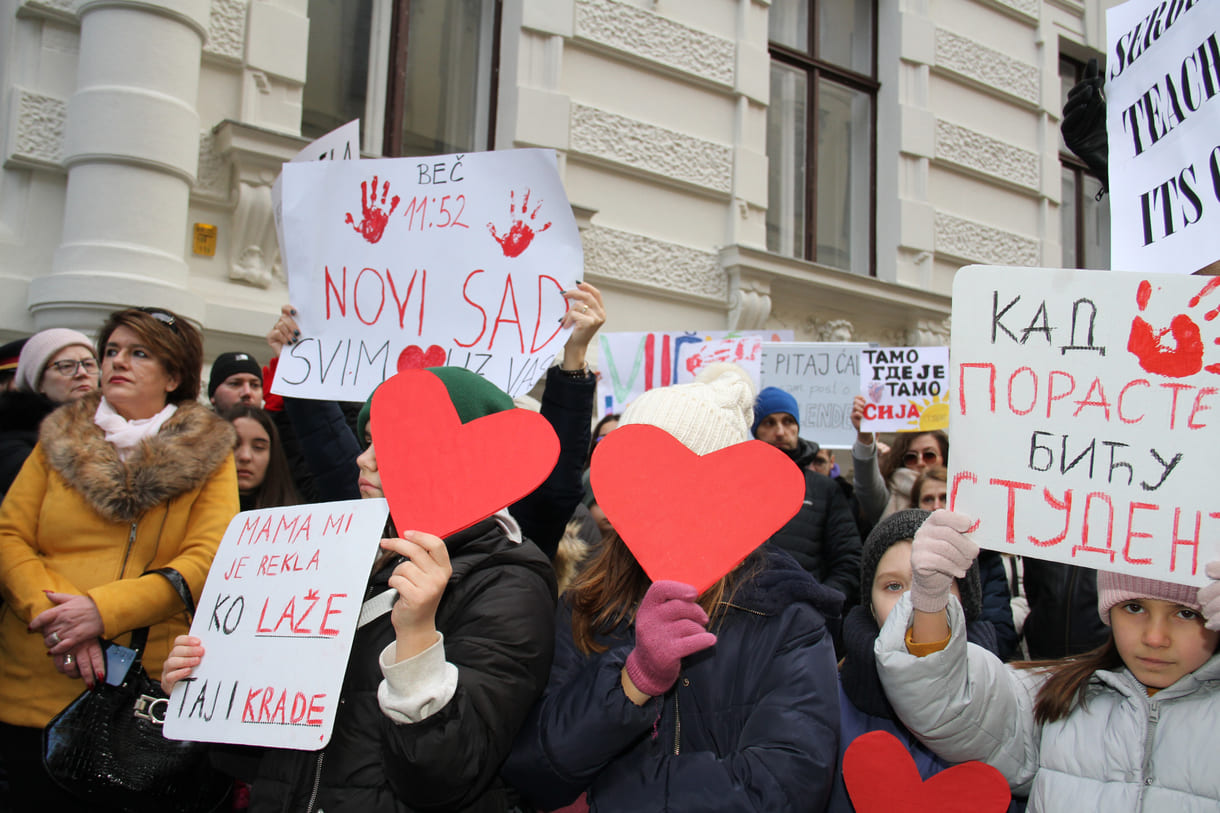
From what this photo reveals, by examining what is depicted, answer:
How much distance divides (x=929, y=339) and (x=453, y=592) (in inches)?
267

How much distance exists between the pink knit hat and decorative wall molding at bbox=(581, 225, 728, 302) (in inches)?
177

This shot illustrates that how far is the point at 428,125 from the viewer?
6.20 m

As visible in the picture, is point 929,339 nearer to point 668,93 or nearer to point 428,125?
point 668,93

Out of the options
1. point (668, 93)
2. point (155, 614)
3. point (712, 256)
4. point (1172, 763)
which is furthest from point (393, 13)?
point (1172, 763)

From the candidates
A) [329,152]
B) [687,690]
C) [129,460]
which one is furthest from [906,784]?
[329,152]

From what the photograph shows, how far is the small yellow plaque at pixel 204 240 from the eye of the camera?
4773 millimetres

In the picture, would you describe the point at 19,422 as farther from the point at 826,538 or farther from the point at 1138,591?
the point at 1138,591

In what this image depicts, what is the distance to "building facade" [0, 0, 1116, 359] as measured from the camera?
14.6 feet

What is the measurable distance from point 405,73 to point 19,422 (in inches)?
159

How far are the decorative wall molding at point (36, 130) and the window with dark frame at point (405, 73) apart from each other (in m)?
1.33

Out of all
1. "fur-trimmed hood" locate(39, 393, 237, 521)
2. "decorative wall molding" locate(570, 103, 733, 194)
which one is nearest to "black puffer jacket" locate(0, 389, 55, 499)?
"fur-trimmed hood" locate(39, 393, 237, 521)

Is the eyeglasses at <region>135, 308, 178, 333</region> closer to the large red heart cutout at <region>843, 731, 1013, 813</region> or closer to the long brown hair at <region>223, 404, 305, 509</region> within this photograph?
the long brown hair at <region>223, 404, 305, 509</region>

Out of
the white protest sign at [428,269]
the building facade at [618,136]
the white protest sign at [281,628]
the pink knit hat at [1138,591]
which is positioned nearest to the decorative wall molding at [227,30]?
the building facade at [618,136]

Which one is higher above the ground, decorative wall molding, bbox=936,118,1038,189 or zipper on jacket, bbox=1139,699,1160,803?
decorative wall molding, bbox=936,118,1038,189
